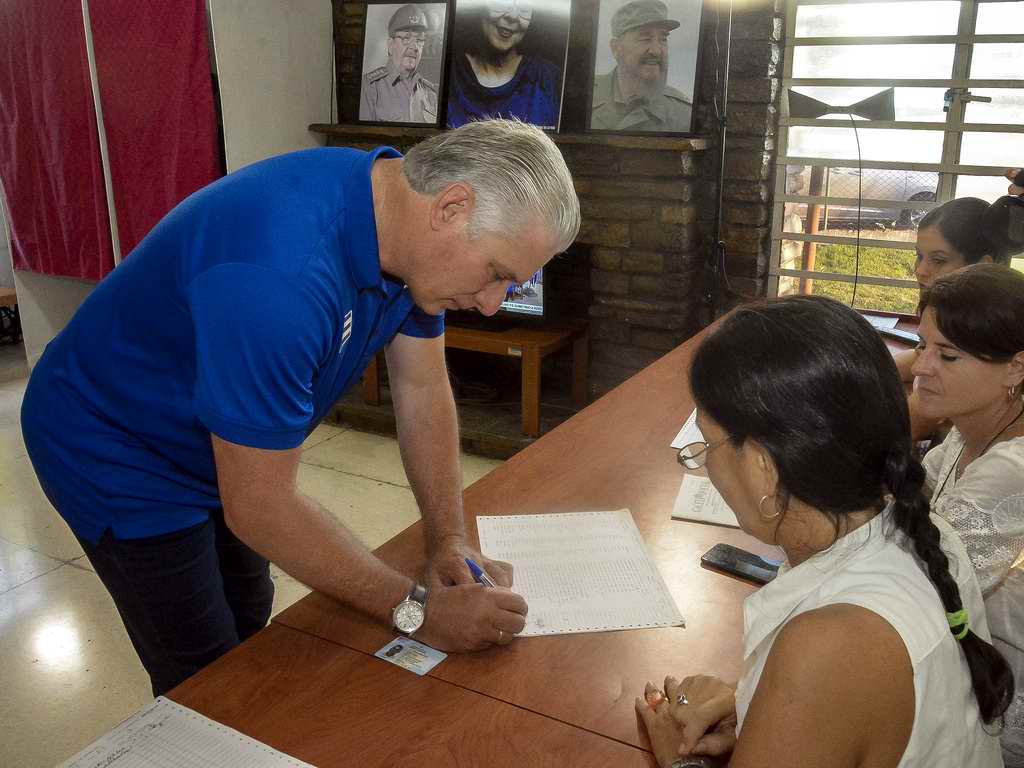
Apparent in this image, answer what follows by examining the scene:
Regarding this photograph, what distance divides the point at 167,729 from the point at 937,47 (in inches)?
122

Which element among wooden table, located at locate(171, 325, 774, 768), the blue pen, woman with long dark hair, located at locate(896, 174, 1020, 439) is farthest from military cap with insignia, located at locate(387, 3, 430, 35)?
the blue pen

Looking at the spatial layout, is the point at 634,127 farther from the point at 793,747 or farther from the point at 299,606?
the point at 793,747

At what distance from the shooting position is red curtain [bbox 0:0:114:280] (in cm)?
383

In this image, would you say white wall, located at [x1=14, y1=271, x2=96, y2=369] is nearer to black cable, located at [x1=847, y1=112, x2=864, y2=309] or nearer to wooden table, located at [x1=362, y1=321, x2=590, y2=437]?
wooden table, located at [x1=362, y1=321, x2=590, y2=437]

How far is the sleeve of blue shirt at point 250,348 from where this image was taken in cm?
96

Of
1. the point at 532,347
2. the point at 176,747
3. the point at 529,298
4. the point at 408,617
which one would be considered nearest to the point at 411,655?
the point at 408,617

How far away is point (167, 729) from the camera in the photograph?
97cm

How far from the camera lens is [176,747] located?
94 centimetres

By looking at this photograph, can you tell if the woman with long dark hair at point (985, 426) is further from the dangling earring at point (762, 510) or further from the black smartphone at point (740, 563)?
the dangling earring at point (762, 510)

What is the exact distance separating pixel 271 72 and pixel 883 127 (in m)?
2.39

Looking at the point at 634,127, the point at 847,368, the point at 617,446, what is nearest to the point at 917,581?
the point at 847,368

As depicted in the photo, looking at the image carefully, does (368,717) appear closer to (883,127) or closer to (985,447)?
(985,447)

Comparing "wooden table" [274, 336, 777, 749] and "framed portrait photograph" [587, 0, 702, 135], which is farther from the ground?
"framed portrait photograph" [587, 0, 702, 135]

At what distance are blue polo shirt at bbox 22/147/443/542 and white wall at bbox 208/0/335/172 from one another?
101 inches
